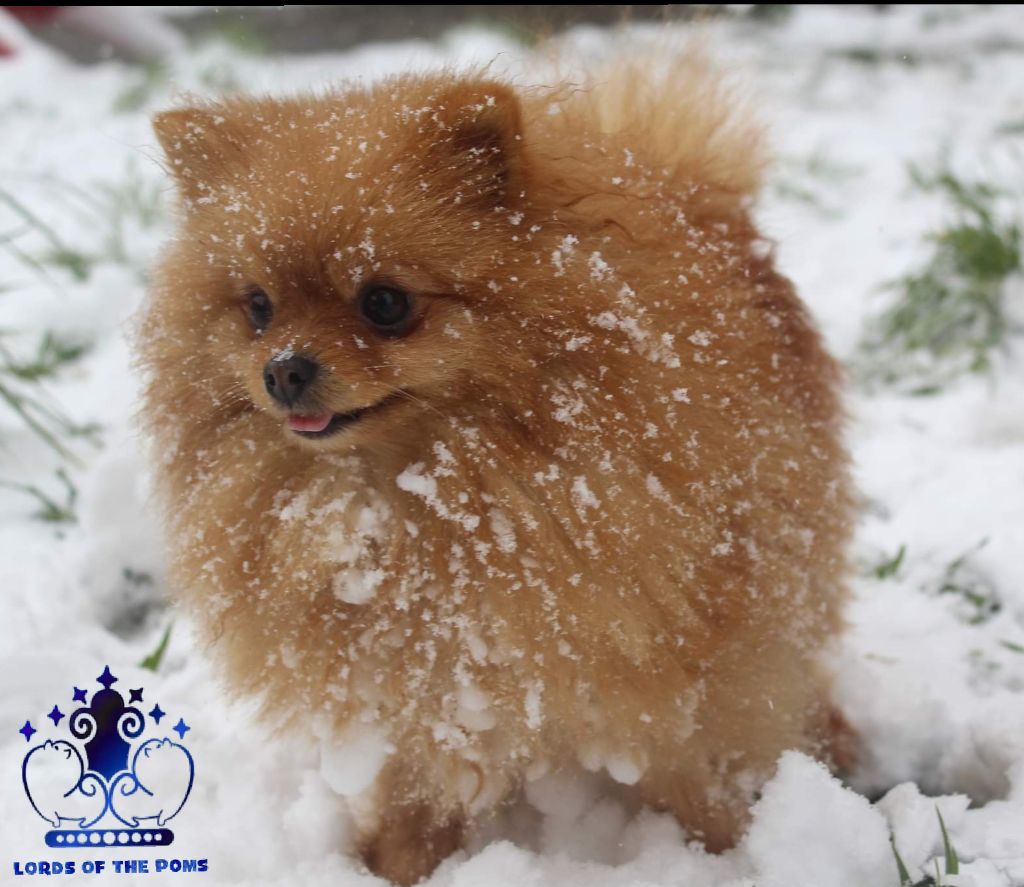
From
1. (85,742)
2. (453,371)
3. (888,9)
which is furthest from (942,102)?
(85,742)

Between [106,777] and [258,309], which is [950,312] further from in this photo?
[106,777]

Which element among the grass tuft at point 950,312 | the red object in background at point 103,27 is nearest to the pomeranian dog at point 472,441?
the grass tuft at point 950,312

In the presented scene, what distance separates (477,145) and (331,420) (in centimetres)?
42

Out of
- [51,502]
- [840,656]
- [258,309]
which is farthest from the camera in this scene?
[51,502]

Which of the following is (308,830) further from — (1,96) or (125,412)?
(1,96)

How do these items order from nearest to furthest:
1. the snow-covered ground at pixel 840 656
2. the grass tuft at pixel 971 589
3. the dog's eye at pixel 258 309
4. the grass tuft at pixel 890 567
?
the dog's eye at pixel 258 309 → the snow-covered ground at pixel 840 656 → the grass tuft at pixel 971 589 → the grass tuft at pixel 890 567

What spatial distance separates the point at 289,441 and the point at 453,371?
0.28 meters

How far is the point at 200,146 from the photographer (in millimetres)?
1428

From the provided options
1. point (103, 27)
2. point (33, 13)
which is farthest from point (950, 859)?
point (33, 13)

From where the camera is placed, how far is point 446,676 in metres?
1.34

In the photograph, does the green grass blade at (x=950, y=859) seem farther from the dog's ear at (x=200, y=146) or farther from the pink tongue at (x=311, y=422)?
the dog's ear at (x=200, y=146)

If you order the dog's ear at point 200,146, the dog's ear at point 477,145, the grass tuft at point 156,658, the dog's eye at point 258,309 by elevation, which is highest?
the dog's ear at point 200,146

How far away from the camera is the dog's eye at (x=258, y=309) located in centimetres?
134

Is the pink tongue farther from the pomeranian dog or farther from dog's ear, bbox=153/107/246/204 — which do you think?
dog's ear, bbox=153/107/246/204
